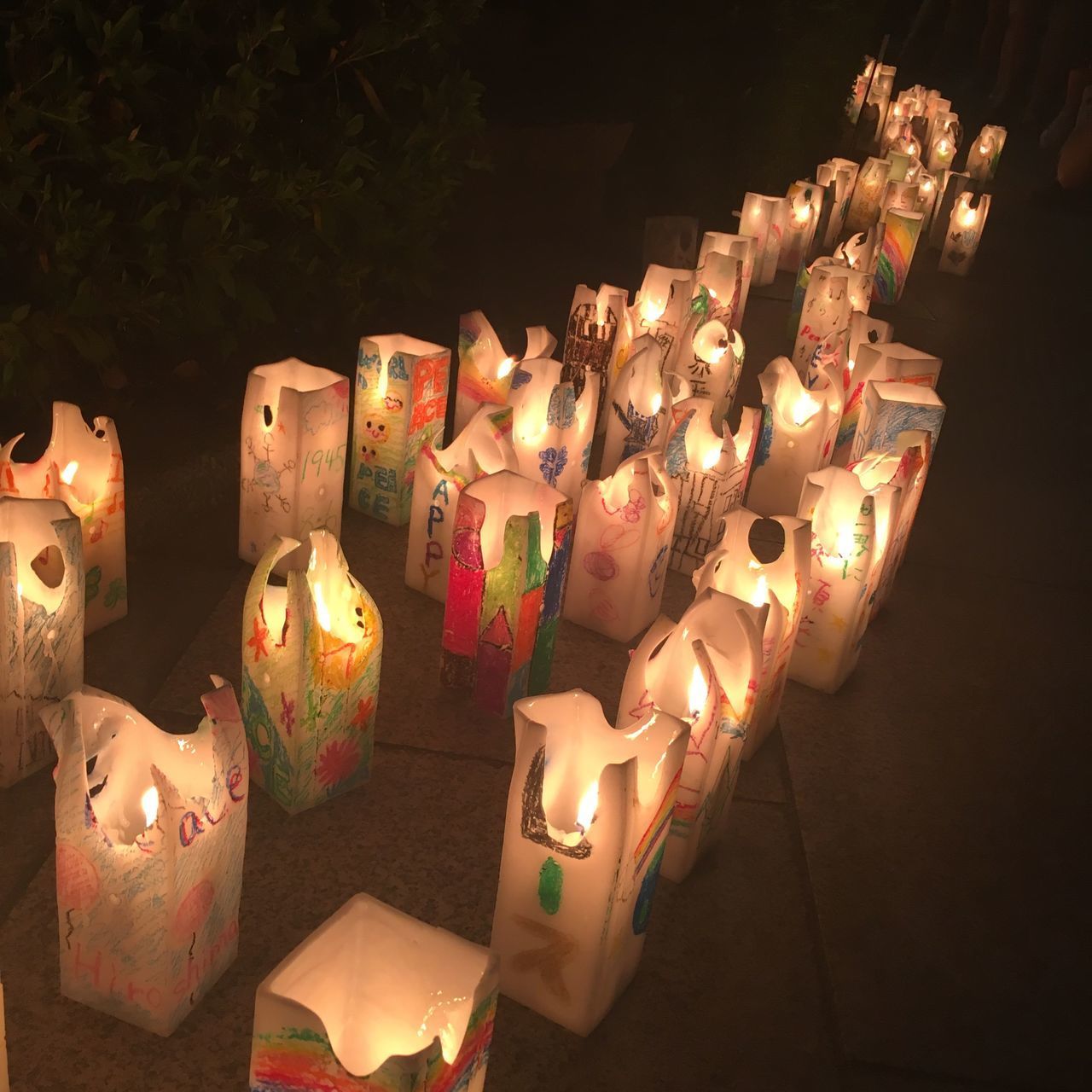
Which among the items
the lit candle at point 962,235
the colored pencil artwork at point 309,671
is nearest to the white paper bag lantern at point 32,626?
the colored pencil artwork at point 309,671

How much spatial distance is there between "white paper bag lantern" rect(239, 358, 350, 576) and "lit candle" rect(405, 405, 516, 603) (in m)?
Result: 0.26

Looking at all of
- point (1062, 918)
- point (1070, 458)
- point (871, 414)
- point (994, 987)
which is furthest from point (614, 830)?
point (1070, 458)

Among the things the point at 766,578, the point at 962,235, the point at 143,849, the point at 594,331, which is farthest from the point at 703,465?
the point at 962,235

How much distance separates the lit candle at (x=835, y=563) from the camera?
10.5 ft

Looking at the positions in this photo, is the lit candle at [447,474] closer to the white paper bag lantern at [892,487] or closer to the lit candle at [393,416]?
the lit candle at [393,416]

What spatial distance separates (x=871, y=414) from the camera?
397cm

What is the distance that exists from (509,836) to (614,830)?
0.22 m

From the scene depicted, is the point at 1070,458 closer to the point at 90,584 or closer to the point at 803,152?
the point at 90,584

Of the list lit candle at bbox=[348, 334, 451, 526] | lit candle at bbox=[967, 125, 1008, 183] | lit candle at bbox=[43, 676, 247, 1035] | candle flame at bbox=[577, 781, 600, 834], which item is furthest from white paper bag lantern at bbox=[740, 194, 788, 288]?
lit candle at bbox=[43, 676, 247, 1035]

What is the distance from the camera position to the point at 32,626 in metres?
2.48

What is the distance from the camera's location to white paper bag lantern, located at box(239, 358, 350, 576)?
3.30 m

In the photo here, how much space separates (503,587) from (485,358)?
4.56ft

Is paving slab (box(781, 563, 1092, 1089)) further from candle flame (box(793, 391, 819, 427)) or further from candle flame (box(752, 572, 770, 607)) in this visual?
candle flame (box(793, 391, 819, 427))

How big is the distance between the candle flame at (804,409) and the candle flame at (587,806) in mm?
2260
